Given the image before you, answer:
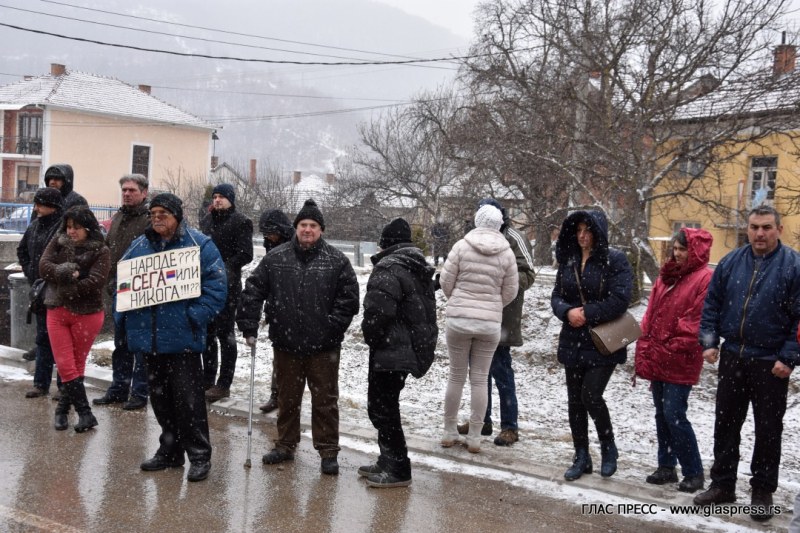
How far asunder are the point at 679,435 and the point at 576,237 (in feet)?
5.34

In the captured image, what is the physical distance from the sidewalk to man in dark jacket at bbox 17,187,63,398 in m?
2.08

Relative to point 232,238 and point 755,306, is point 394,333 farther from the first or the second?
point 232,238

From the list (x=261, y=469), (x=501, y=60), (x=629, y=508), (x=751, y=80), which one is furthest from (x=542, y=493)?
(x=501, y=60)

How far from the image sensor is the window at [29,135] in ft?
156

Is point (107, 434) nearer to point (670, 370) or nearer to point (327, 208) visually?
point (670, 370)

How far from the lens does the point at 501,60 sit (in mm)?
14172

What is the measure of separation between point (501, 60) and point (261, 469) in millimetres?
10338

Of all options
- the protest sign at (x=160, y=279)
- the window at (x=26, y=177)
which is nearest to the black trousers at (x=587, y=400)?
the protest sign at (x=160, y=279)

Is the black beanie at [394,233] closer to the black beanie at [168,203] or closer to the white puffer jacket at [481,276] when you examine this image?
the white puffer jacket at [481,276]

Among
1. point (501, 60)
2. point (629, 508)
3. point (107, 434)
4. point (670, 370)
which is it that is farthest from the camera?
point (501, 60)

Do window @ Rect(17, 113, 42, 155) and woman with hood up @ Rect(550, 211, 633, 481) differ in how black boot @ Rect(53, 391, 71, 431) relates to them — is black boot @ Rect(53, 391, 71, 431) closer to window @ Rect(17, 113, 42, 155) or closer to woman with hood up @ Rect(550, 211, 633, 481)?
woman with hood up @ Rect(550, 211, 633, 481)

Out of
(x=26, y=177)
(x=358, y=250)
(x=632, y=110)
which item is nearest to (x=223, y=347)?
(x=632, y=110)

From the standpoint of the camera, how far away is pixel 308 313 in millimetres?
5625

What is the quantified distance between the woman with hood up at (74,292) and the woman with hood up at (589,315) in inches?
156
